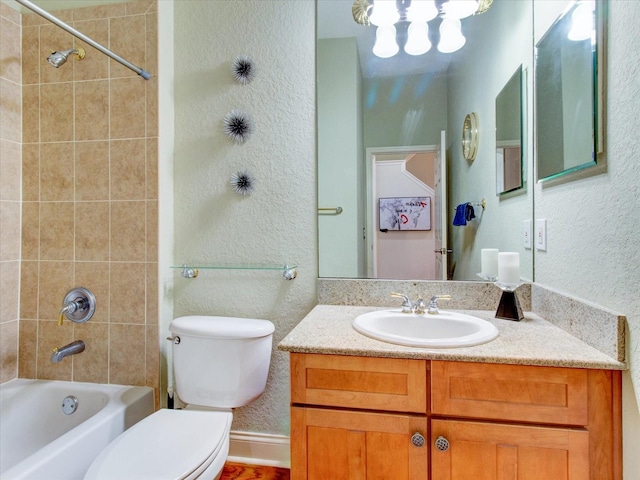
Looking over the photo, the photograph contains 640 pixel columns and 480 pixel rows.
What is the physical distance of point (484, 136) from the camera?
1469 millimetres

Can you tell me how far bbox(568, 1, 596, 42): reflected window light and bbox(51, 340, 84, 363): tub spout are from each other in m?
2.31

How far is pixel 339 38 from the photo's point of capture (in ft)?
5.17

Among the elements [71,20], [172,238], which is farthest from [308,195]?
[71,20]

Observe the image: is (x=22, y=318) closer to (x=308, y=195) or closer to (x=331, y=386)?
(x=308, y=195)

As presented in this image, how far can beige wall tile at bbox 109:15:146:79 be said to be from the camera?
5.25 ft

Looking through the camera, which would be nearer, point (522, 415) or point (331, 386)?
point (522, 415)

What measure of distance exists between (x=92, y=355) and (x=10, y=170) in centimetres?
99

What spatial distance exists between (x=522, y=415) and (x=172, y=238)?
62.7 inches

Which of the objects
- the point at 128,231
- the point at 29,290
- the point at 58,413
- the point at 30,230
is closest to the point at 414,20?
the point at 128,231

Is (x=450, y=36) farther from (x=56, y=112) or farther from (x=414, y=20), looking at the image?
(x=56, y=112)

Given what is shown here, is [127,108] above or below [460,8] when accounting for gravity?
below

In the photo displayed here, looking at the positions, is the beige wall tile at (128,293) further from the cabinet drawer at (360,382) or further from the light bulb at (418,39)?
the light bulb at (418,39)

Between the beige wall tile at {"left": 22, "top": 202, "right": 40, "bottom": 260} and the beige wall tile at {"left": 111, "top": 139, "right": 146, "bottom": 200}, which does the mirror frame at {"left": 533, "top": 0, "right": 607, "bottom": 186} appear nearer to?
the beige wall tile at {"left": 111, "top": 139, "right": 146, "bottom": 200}

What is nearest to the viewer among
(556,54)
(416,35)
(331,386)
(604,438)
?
(604,438)
